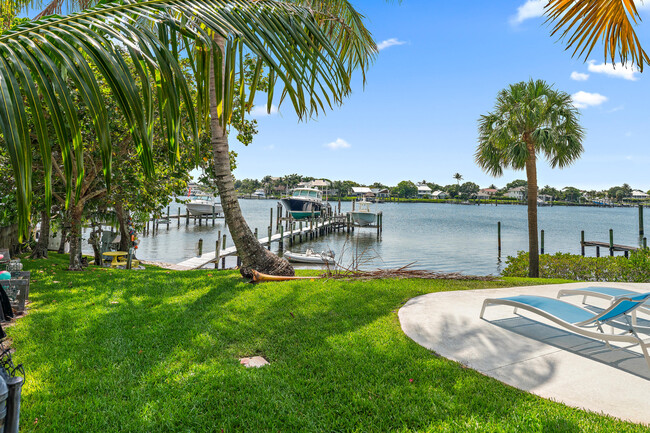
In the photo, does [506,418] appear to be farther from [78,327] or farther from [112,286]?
[112,286]

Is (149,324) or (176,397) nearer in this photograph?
(176,397)

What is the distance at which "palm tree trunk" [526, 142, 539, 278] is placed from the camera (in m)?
11.3

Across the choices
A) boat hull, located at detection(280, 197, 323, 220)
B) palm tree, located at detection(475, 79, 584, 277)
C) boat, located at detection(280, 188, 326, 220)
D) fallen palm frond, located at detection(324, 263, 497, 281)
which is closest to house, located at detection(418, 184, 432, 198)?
boat, located at detection(280, 188, 326, 220)

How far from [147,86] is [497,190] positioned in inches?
6724

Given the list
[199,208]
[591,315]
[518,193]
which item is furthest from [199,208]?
[518,193]

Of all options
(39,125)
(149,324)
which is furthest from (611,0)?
(149,324)

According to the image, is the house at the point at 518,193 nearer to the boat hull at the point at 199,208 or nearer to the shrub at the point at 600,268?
the boat hull at the point at 199,208

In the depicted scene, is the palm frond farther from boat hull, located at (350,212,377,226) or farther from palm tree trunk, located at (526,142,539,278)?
boat hull, located at (350,212,377,226)

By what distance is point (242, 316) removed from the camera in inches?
205

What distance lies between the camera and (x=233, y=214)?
7.33m

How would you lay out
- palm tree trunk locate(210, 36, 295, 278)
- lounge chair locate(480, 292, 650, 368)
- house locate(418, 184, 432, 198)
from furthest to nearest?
house locate(418, 184, 432, 198) < palm tree trunk locate(210, 36, 295, 278) < lounge chair locate(480, 292, 650, 368)

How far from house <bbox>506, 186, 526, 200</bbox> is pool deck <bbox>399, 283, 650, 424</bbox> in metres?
154

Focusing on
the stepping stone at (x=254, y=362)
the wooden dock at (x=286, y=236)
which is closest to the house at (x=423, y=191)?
the wooden dock at (x=286, y=236)

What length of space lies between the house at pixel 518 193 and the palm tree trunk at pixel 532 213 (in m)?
145
